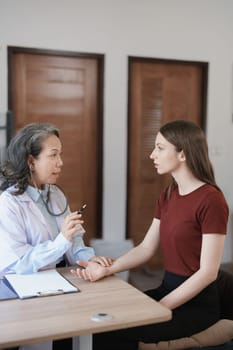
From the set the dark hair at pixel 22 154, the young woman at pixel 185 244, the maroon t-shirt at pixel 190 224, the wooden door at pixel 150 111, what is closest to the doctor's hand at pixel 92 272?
the young woman at pixel 185 244

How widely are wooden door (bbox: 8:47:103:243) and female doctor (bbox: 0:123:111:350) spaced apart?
1.71m

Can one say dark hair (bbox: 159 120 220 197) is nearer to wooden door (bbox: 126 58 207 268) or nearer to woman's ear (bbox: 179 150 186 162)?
woman's ear (bbox: 179 150 186 162)

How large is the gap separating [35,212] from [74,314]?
2.15 feet

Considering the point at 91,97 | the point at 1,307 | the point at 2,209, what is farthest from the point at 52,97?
A: the point at 1,307

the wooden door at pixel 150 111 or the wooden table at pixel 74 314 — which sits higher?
the wooden door at pixel 150 111

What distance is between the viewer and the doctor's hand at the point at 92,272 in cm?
171

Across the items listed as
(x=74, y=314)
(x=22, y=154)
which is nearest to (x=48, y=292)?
(x=74, y=314)

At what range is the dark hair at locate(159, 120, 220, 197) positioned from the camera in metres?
1.78

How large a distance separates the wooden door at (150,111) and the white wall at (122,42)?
0.09m

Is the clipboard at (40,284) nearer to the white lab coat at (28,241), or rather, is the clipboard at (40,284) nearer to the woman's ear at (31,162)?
the white lab coat at (28,241)

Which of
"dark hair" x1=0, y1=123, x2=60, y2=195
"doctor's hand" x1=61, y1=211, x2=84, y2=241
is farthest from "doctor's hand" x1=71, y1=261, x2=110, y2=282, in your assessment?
"dark hair" x1=0, y1=123, x2=60, y2=195

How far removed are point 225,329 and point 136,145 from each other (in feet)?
8.17

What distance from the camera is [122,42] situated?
12.6 ft

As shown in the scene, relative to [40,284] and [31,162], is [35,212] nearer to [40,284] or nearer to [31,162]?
[31,162]
